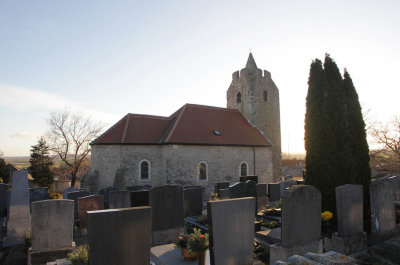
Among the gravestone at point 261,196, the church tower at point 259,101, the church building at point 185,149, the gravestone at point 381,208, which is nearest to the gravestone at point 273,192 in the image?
the gravestone at point 261,196

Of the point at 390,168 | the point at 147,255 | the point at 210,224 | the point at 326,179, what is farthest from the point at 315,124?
the point at 390,168

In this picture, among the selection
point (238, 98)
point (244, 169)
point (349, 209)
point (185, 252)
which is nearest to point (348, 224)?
point (349, 209)

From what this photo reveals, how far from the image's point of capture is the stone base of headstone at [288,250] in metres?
5.11

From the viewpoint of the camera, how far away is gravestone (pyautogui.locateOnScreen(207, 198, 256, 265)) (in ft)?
14.4

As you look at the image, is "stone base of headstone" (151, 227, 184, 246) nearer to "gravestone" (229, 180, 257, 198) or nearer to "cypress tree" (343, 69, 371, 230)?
"gravestone" (229, 180, 257, 198)

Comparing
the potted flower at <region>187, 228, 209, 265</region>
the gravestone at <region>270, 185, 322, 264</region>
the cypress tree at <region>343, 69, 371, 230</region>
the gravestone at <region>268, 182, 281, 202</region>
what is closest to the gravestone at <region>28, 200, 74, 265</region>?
the potted flower at <region>187, 228, 209, 265</region>

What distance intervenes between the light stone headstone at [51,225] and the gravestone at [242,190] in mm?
5447

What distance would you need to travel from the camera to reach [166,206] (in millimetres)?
7043

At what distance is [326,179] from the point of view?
27.5 ft

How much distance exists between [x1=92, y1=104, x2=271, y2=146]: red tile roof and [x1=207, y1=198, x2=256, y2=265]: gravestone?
1189cm

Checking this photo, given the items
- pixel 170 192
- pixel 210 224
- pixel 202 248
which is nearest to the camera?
pixel 210 224

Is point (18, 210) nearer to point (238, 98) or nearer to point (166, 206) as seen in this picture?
point (166, 206)

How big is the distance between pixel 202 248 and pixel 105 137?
43.0 feet

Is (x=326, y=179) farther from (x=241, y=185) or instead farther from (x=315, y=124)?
(x=241, y=185)
